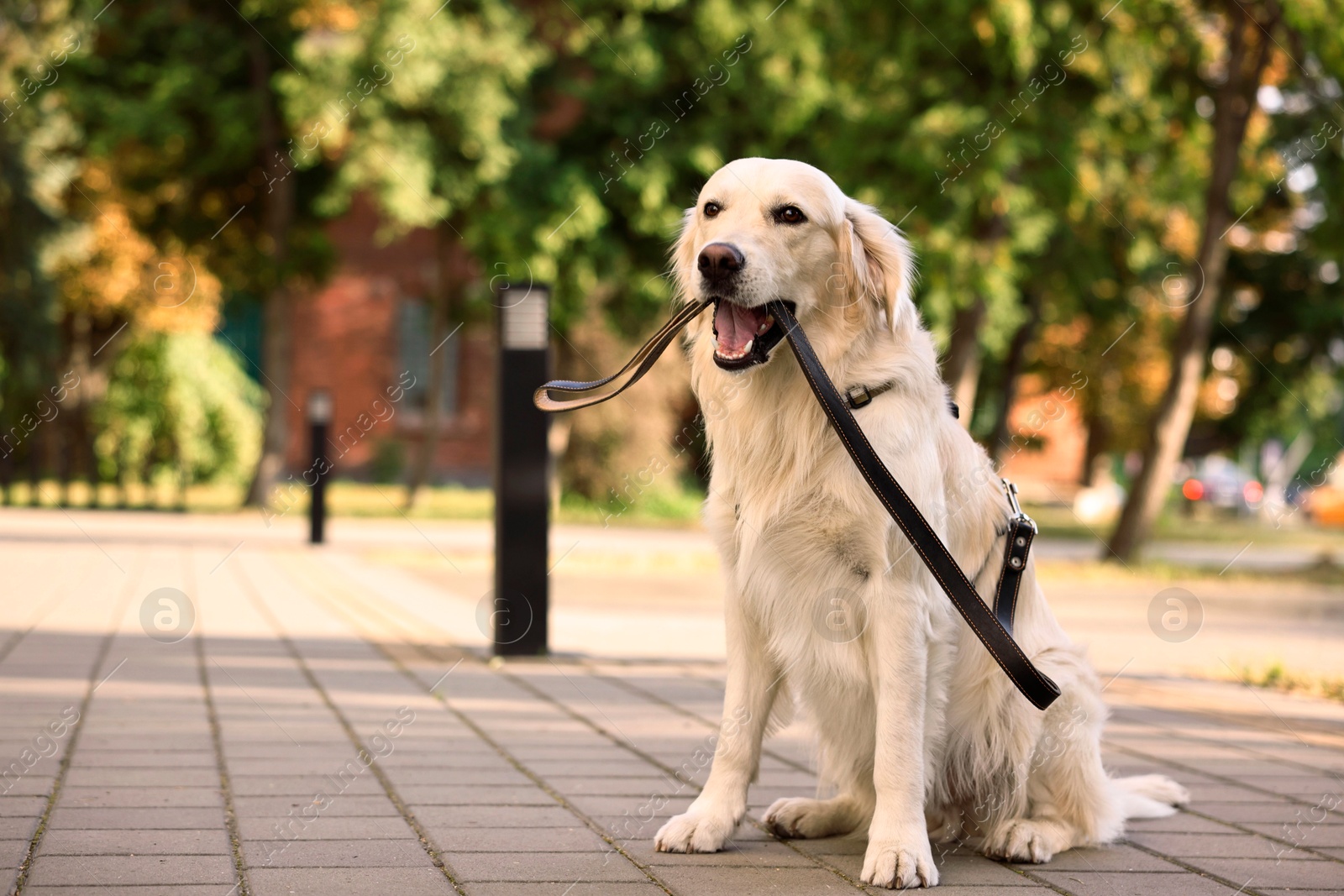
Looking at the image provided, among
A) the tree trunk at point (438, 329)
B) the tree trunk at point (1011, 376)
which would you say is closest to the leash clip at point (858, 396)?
the tree trunk at point (438, 329)

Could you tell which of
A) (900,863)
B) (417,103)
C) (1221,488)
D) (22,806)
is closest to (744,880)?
(900,863)

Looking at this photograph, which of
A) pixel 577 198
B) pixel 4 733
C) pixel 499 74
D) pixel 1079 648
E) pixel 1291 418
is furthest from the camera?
pixel 1291 418

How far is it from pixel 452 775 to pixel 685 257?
198 centimetres

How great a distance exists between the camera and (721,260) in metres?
3.57

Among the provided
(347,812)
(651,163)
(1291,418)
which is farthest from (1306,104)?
(347,812)

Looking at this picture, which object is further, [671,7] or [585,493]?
[585,493]

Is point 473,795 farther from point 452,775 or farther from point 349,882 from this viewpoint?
point 349,882

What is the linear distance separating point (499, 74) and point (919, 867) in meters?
19.2

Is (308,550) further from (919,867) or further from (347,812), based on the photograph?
(919,867)

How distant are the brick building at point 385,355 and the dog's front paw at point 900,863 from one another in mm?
28097

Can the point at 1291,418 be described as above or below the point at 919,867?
above

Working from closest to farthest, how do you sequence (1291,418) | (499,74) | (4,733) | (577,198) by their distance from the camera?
(4,733) → (499,74) → (577,198) → (1291,418)

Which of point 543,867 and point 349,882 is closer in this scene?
point 349,882

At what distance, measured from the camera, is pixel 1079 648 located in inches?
158
